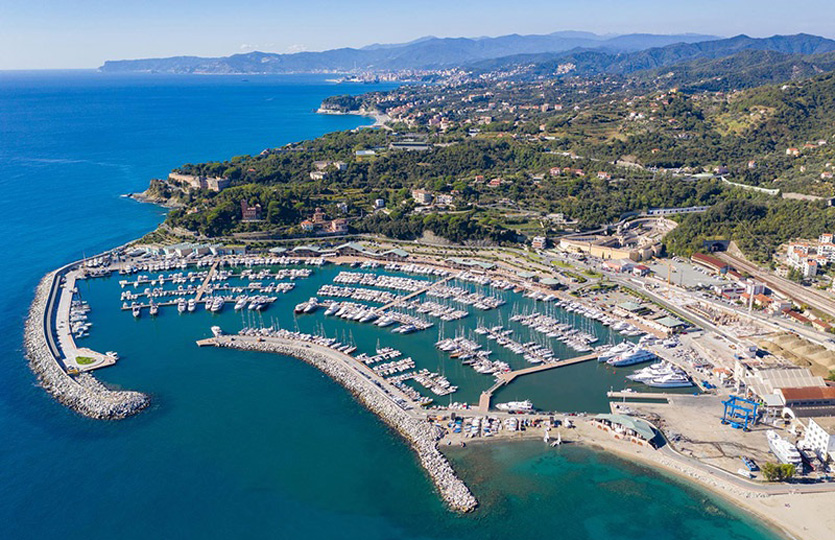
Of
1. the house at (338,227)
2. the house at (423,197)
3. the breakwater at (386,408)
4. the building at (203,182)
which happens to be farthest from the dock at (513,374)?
the building at (203,182)

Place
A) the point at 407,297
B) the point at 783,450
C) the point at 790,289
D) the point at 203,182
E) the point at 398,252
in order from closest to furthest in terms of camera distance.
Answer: the point at 783,450 < the point at 790,289 < the point at 407,297 < the point at 398,252 < the point at 203,182

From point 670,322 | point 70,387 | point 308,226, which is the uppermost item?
point 308,226

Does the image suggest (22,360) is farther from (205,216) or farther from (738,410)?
(738,410)

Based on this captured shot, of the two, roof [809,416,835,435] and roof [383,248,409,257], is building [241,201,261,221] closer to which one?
roof [383,248,409,257]

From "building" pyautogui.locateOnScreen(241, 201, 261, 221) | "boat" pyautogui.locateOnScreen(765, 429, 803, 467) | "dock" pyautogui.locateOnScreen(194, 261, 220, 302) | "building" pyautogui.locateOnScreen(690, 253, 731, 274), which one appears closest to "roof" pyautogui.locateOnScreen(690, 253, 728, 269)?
"building" pyautogui.locateOnScreen(690, 253, 731, 274)

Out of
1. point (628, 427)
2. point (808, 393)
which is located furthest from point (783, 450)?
point (628, 427)

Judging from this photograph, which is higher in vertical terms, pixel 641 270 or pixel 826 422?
pixel 641 270

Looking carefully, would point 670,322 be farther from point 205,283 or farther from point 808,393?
point 205,283

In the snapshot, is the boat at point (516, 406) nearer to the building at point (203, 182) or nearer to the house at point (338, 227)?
the house at point (338, 227)

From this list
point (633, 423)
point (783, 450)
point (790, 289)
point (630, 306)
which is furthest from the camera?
point (790, 289)
